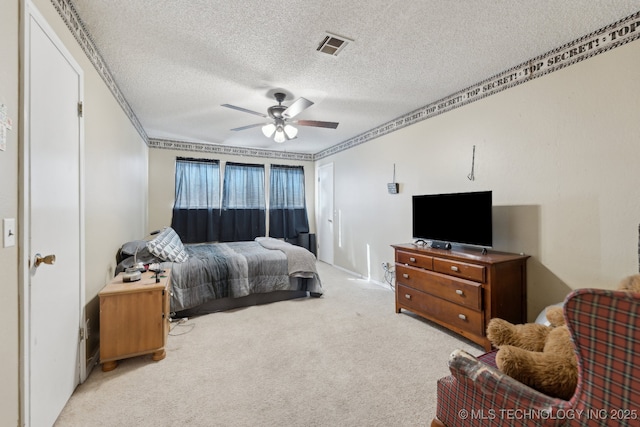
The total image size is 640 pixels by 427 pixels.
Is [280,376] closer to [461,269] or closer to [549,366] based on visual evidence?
[549,366]

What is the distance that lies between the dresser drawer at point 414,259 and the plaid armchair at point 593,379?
182 cm

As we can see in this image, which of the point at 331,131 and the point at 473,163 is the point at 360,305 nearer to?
the point at 473,163

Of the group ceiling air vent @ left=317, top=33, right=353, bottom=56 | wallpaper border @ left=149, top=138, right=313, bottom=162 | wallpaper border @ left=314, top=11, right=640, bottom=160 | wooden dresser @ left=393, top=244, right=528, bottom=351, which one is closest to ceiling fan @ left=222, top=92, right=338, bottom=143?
ceiling air vent @ left=317, top=33, right=353, bottom=56

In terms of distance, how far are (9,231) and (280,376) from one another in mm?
1747

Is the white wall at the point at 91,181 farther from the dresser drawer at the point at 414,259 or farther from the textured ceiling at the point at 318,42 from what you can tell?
the dresser drawer at the point at 414,259

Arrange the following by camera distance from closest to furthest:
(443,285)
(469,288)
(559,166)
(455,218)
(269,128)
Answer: (559,166) < (469,288) < (443,285) < (455,218) < (269,128)

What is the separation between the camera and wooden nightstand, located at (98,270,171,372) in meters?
2.03

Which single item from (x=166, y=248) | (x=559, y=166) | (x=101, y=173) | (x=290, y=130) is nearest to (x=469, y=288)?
(x=559, y=166)

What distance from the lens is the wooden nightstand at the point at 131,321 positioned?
2027 mm

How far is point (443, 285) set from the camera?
263cm

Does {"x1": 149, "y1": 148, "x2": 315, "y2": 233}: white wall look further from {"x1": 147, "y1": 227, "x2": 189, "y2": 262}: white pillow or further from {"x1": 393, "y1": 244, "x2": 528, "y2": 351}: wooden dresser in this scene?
{"x1": 393, "y1": 244, "x2": 528, "y2": 351}: wooden dresser

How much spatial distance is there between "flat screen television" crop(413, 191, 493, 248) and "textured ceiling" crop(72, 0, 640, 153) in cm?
122

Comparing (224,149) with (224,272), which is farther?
(224,149)

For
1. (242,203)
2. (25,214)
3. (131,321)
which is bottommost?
(131,321)
